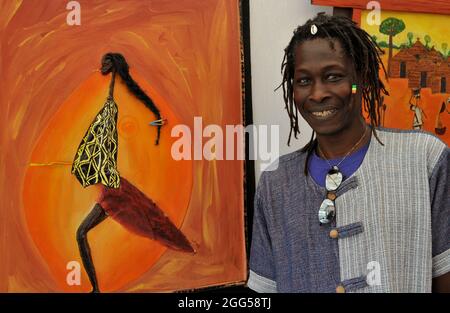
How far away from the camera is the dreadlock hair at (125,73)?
63.7 inches

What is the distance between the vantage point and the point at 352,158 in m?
1.32

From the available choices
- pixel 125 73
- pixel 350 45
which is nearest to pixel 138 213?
pixel 125 73

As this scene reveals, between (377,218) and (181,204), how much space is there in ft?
2.05

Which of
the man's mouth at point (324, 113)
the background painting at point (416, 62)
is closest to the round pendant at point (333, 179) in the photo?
the man's mouth at point (324, 113)

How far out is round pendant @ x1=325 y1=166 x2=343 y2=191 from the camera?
1.30 metres

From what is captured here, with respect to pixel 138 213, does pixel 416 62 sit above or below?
above

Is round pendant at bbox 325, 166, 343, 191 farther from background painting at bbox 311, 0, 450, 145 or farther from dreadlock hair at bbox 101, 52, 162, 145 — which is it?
background painting at bbox 311, 0, 450, 145

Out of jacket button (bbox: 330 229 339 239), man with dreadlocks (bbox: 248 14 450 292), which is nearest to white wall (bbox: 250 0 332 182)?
man with dreadlocks (bbox: 248 14 450 292)

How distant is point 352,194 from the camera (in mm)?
1287

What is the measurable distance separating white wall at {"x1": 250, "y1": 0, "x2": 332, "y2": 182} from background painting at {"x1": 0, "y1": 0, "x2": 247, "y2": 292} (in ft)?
0.27

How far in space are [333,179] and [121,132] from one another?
61cm

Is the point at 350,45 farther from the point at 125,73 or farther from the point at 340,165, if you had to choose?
the point at 125,73

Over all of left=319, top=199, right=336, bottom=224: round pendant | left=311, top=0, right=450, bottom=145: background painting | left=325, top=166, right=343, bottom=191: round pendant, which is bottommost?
left=319, top=199, right=336, bottom=224: round pendant

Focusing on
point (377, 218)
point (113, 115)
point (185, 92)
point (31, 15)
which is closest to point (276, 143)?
point (185, 92)
